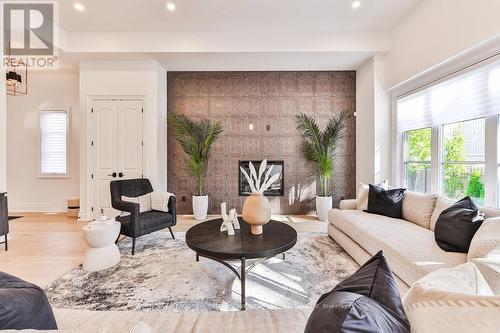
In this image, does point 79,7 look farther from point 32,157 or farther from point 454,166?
point 454,166

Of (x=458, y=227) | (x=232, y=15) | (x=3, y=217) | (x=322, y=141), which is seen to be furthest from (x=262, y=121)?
(x=3, y=217)

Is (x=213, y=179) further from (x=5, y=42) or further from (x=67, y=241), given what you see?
(x=5, y=42)

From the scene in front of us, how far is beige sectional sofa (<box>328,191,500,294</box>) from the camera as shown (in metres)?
1.80

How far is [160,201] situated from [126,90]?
2.35 meters

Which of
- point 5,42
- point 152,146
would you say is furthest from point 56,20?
point 152,146

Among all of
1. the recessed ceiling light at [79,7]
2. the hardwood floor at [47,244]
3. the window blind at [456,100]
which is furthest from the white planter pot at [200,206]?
the window blind at [456,100]

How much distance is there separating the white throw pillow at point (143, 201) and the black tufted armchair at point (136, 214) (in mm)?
88

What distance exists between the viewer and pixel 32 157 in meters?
5.25

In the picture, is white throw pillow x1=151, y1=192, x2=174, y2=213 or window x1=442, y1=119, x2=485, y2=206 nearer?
window x1=442, y1=119, x2=485, y2=206

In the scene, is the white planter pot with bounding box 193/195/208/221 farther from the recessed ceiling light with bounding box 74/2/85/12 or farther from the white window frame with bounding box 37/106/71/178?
the recessed ceiling light with bounding box 74/2/85/12

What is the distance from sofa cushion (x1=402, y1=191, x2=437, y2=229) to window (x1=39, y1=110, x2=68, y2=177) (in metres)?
6.39

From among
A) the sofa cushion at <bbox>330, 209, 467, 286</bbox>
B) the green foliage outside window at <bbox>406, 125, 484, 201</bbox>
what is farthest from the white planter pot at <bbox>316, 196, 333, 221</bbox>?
the green foliage outside window at <bbox>406, 125, 484, 201</bbox>

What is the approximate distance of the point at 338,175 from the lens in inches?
196

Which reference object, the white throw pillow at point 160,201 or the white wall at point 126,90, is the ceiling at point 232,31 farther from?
the white throw pillow at point 160,201
